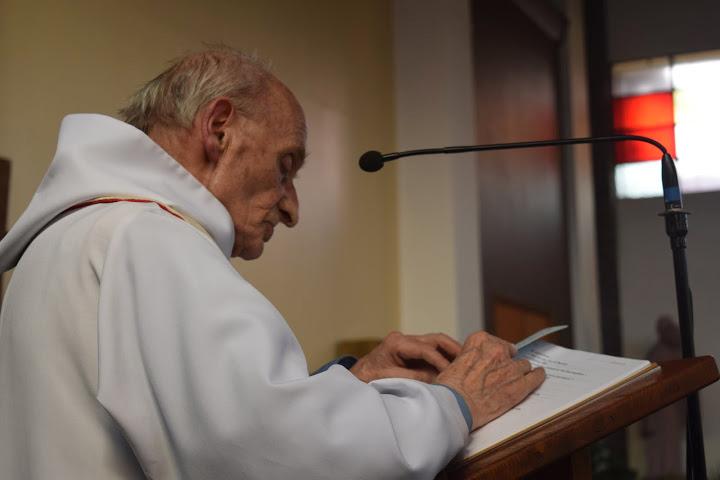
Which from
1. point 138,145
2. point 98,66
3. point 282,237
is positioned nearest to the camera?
point 138,145

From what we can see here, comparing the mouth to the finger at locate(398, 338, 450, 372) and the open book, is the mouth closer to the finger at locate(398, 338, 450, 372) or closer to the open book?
the finger at locate(398, 338, 450, 372)

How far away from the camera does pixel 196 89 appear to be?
7.10ft

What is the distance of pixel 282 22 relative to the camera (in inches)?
203

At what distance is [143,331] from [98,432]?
17 centimetres

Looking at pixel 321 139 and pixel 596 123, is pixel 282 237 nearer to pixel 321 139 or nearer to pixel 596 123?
pixel 321 139

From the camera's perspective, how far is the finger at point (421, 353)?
2094 mm

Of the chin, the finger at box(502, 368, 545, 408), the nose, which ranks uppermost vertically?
the nose

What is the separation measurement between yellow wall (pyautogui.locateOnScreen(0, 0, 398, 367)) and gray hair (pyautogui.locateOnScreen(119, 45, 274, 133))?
1513 millimetres

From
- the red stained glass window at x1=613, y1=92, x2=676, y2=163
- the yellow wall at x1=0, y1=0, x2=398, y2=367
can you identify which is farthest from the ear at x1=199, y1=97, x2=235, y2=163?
the red stained glass window at x1=613, y1=92, x2=676, y2=163

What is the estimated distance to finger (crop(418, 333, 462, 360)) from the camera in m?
2.07

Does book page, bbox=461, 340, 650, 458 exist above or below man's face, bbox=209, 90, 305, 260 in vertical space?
below

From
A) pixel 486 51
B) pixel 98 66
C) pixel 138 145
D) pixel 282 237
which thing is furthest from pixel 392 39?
pixel 138 145

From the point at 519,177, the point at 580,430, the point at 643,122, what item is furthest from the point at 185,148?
the point at 643,122

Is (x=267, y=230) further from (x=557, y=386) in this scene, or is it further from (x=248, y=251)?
(x=557, y=386)
